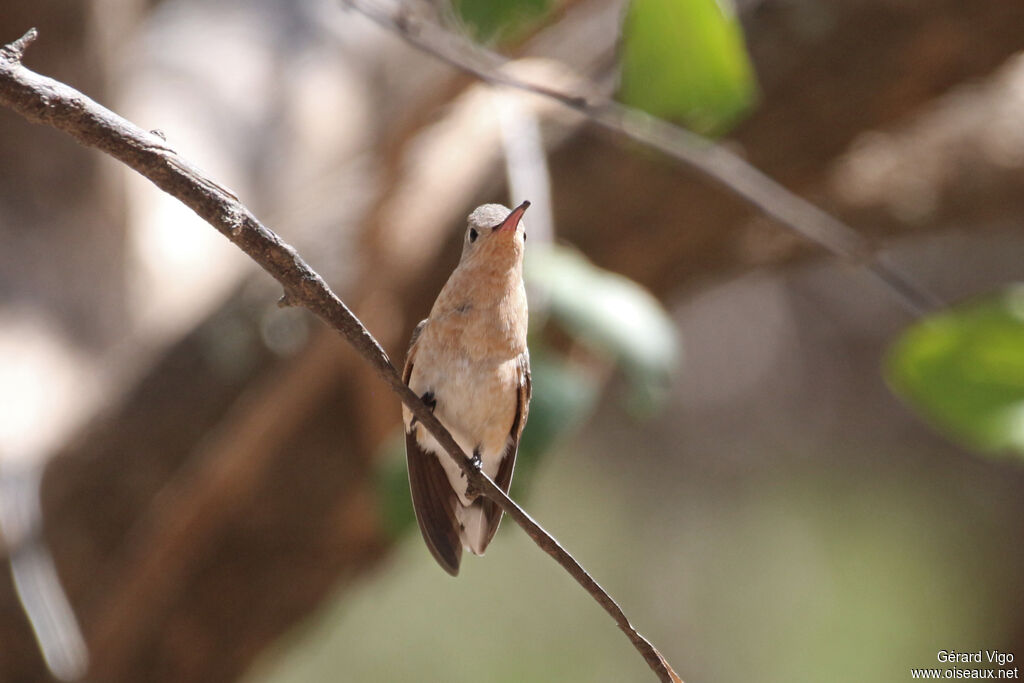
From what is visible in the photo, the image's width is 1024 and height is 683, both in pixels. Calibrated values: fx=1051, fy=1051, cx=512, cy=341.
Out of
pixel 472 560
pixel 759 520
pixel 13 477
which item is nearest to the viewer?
pixel 13 477

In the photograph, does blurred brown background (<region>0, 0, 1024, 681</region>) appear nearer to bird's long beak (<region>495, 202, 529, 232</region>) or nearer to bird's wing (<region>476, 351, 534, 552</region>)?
bird's wing (<region>476, 351, 534, 552</region>)

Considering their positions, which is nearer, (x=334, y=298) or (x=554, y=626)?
(x=334, y=298)

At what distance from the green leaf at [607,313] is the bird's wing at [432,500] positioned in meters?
0.24

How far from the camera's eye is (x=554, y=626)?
7.50m

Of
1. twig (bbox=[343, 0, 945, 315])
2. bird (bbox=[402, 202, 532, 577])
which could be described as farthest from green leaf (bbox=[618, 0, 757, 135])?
bird (bbox=[402, 202, 532, 577])

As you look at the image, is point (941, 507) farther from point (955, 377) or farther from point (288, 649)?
point (955, 377)

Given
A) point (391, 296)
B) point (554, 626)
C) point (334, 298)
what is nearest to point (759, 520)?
point (554, 626)

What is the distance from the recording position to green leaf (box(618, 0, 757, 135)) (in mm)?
1525

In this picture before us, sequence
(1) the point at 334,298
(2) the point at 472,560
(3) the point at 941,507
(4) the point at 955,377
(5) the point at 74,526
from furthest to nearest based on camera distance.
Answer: (3) the point at 941,507
(2) the point at 472,560
(5) the point at 74,526
(4) the point at 955,377
(1) the point at 334,298

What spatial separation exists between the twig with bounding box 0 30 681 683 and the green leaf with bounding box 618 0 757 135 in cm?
85

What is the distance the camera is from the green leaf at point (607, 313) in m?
1.59

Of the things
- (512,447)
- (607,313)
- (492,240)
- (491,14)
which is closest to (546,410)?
(512,447)

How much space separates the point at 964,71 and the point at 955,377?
1.89m

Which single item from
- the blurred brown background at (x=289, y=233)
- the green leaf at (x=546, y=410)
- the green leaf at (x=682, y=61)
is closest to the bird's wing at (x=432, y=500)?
the green leaf at (x=546, y=410)
